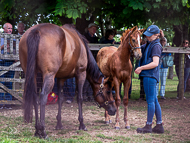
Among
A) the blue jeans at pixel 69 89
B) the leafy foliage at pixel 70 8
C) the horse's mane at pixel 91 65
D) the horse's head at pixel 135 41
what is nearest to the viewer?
the horse's head at pixel 135 41

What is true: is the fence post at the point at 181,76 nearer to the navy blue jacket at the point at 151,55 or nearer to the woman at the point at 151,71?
the woman at the point at 151,71

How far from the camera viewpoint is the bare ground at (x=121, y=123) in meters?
4.20

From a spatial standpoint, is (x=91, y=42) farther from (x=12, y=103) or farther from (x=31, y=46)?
(x=31, y=46)

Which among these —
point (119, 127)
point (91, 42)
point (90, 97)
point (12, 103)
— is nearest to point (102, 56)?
point (91, 42)

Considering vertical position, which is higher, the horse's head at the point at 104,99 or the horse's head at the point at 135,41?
the horse's head at the point at 135,41

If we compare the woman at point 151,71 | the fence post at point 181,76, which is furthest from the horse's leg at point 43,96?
the fence post at point 181,76

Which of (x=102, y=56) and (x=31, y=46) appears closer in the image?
(x=31, y=46)

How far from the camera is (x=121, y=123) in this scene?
5.43m

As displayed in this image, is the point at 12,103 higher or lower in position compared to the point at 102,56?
lower

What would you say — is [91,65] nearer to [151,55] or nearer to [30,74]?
[151,55]

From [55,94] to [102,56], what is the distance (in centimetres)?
220

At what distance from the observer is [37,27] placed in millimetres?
3996

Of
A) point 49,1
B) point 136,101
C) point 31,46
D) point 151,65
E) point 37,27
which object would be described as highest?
point 49,1

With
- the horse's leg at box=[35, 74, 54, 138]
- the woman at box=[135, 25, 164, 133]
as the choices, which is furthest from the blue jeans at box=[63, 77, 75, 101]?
the horse's leg at box=[35, 74, 54, 138]
